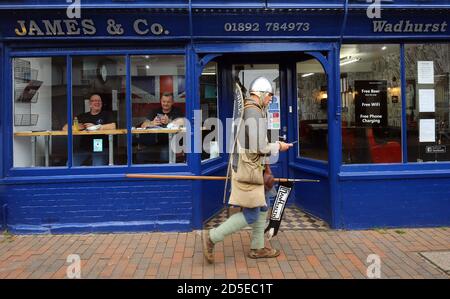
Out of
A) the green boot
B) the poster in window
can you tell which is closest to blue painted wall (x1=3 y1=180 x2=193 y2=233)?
the green boot

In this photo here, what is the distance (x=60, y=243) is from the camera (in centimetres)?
552

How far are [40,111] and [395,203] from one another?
16.8 ft

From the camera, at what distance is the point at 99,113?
240 inches

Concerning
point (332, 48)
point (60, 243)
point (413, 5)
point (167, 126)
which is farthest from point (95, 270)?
point (413, 5)

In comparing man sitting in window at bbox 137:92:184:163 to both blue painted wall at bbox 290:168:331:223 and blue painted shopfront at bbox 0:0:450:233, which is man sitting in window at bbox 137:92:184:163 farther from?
blue painted wall at bbox 290:168:331:223

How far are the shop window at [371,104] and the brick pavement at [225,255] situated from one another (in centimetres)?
115

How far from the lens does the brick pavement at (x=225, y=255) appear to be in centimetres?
451

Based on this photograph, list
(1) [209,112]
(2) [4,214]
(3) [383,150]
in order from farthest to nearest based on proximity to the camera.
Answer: (1) [209,112], (3) [383,150], (2) [4,214]

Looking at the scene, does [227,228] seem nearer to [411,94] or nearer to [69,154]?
[69,154]

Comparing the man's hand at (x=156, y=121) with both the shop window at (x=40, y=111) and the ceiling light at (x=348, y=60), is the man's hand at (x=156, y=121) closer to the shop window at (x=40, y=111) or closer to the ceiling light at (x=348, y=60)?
the shop window at (x=40, y=111)

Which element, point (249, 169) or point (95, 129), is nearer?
point (249, 169)

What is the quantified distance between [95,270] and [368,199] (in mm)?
3669

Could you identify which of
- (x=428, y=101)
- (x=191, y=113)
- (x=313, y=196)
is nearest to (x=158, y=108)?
(x=191, y=113)

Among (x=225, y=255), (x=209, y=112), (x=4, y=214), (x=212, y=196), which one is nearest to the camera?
(x=225, y=255)
